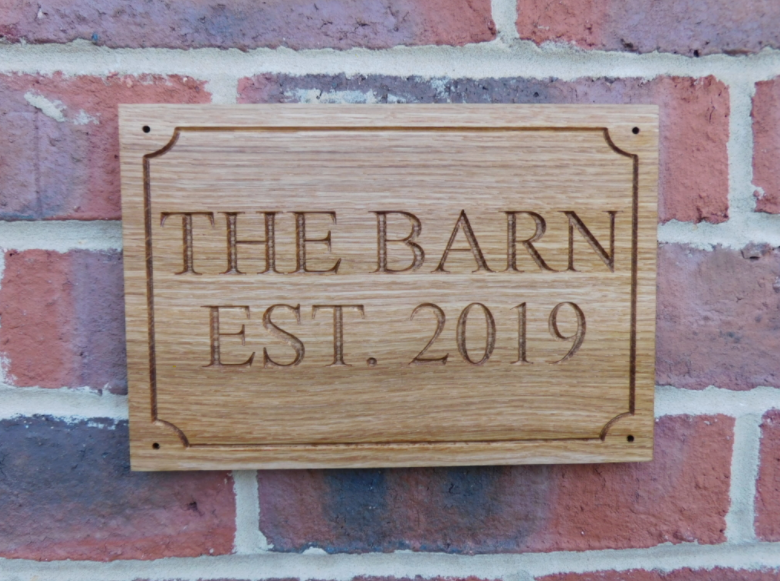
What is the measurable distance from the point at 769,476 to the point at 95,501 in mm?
554

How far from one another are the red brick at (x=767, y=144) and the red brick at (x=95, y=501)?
49 centimetres

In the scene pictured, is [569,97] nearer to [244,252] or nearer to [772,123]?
[772,123]

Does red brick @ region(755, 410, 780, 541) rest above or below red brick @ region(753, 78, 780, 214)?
below

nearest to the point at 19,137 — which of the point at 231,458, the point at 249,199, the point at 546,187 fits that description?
the point at 249,199

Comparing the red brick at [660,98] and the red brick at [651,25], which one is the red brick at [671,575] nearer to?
the red brick at [660,98]

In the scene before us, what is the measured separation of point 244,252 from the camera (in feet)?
1.49

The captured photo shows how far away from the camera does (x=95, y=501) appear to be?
0.49 metres

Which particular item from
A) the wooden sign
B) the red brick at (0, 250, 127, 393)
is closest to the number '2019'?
the wooden sign

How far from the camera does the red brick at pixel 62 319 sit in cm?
46

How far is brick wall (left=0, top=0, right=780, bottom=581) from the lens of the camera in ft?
1.52

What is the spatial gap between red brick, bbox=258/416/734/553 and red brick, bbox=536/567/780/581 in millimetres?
24

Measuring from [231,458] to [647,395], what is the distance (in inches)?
13.1

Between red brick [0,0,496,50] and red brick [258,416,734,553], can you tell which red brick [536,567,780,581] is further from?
red brick [0,0,496,50]

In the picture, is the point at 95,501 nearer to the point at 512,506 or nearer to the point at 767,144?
the point at 512,506
